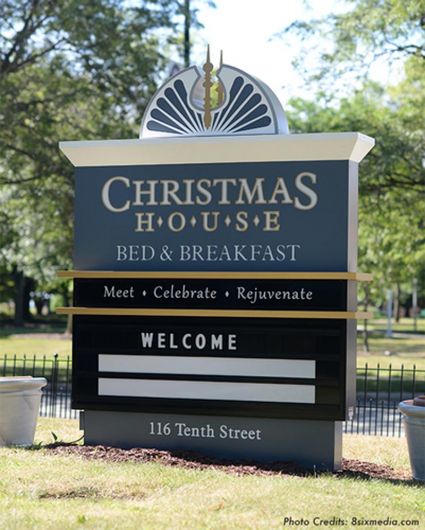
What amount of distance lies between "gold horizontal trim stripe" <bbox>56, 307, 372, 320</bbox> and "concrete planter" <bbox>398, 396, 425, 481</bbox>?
3.46 ft

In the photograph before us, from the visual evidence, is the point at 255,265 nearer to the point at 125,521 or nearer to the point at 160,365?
the point at 160,365

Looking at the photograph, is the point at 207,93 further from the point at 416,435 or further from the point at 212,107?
the point at 416,435

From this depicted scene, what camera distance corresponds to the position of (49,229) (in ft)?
88.5

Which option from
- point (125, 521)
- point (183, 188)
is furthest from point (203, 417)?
point (125, 521)

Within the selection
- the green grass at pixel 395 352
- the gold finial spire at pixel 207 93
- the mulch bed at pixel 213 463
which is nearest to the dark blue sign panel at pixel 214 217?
the gold finial spire at pixel 207 93

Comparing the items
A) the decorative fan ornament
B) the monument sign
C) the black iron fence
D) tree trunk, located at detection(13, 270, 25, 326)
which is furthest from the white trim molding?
tree trunk, located at detection(13, 270, 25, 326)

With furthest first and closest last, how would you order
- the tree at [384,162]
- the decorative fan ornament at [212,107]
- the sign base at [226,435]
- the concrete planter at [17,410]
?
the tree at [384,162]
the concrete planter at [17,410]
the decorative fan ornament at [212,107]
the sign base at [226,435]

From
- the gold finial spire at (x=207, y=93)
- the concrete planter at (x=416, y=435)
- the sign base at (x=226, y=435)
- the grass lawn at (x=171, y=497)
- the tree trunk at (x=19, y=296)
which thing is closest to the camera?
the grass lawn at (x=171, y=497)

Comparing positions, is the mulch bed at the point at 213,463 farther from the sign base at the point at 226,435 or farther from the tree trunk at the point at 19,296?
the tree trunk at the point at 19,296

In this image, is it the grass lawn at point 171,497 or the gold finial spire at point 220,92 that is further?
the gold finial spire at point 220,92

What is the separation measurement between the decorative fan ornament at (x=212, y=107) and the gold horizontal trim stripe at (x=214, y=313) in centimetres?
198

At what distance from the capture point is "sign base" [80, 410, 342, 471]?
9633 millimetres

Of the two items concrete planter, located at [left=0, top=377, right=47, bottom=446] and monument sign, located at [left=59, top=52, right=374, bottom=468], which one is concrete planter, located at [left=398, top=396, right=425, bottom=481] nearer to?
monument sign, located at [left=59, top=52, right=374, bottom=468]

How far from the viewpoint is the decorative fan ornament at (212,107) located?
10.2m
